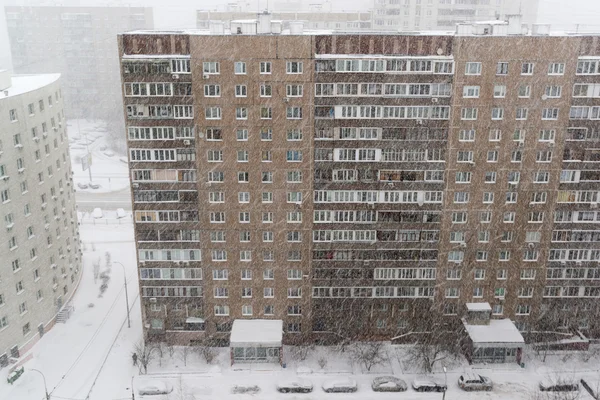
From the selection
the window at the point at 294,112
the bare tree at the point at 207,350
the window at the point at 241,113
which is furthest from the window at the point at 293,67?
the bare tree at the point at 207,350

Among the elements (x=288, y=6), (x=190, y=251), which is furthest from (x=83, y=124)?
(x=190, y=251)

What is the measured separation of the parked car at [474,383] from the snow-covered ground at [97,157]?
8211 centimetres

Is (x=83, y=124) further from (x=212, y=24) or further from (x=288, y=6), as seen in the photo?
(x=212, y=24)

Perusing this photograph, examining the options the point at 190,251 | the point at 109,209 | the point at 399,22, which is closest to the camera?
the point at 190,251

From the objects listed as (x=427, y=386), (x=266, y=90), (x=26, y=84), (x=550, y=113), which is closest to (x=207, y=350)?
(x=427, y=386)

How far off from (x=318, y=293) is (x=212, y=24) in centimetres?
2773

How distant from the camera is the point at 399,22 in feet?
388

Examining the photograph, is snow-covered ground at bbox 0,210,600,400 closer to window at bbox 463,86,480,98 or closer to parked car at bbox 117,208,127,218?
window at bbox 463,86,480,98

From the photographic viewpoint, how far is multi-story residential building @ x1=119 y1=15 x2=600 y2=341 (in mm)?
50500

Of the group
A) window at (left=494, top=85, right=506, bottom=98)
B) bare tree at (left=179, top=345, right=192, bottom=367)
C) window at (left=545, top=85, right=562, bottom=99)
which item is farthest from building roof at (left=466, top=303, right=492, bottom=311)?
bare tree at (left=179, top=345, right=192, bottom=367)

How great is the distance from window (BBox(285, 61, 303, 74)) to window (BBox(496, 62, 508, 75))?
56.9 feet

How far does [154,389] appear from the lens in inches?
2088

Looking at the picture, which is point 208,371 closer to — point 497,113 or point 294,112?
point 294,112

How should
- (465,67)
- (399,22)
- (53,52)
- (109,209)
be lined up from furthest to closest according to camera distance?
1. (53,52)
2. (399,22)
3. (109,209)
4. (465,67)
